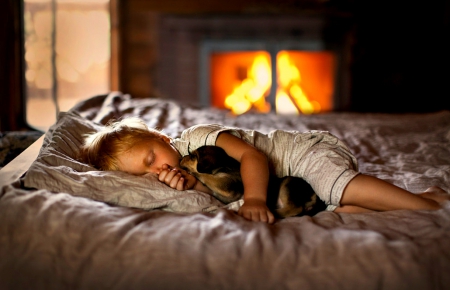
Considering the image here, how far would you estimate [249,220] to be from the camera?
847 millimetres

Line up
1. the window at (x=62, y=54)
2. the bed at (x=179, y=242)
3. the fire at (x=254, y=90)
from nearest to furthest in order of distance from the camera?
the bed at (x=179, y=242), the window at (x=62, y=54), the fire at (x=254, y=90)

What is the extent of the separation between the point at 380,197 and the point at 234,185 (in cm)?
29

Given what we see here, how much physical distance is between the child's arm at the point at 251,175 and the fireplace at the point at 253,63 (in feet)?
8.70

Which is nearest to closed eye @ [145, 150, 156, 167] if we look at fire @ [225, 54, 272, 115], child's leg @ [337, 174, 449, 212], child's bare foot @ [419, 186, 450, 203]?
child's leg @ [337, 174, 449, 212]

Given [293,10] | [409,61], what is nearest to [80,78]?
[293,10]

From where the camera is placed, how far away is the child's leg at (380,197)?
92 centimetres

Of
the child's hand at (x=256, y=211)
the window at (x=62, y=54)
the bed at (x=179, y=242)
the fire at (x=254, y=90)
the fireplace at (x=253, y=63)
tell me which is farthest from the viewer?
the fire at (x=254, y=90)

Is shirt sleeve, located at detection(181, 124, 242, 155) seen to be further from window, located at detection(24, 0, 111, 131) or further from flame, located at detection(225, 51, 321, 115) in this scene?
flame, located at detection(225, 51, 321, 115)

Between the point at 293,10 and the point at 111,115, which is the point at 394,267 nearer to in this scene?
the point at 111,115

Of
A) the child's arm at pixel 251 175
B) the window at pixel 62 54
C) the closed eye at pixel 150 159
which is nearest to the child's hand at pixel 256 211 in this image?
the child's arm at pixel 251 175

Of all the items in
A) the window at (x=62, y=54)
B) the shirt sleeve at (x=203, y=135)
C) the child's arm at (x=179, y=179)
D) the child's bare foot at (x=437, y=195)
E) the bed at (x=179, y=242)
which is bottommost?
the bed at (x=179, y=242)

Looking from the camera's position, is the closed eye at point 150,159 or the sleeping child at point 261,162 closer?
the sleeping child at point 261,162

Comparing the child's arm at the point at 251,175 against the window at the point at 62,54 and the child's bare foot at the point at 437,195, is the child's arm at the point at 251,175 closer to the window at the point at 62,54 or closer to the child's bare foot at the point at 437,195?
the child's bare foot at the point at 437,195

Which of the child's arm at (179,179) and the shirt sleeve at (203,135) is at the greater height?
the shirt sleeve at (203,135)
